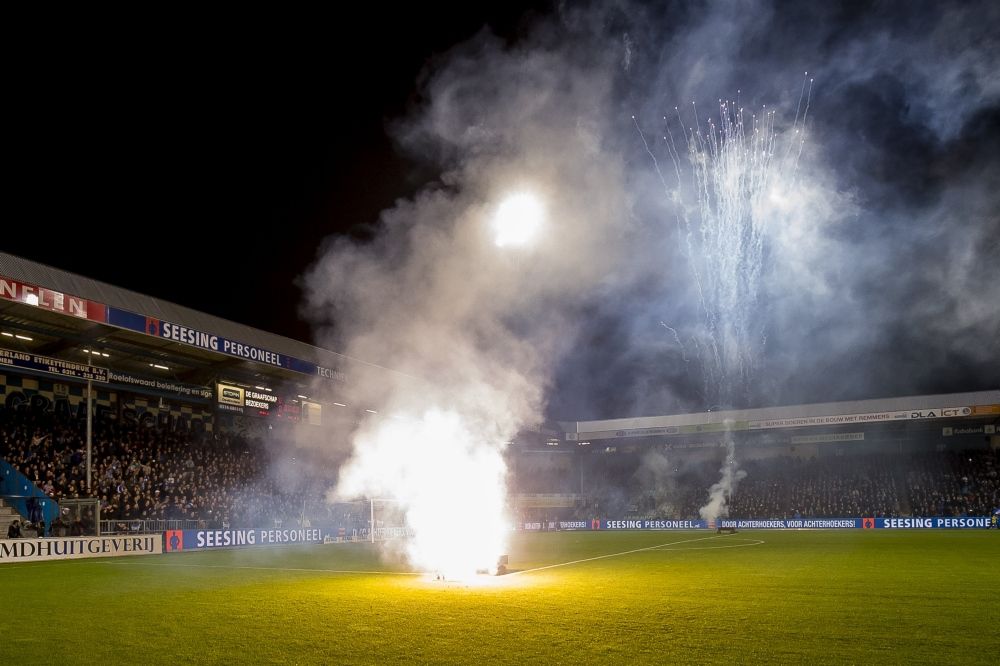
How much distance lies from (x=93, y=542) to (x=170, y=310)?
376 inches

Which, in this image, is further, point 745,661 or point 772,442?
point 772,442

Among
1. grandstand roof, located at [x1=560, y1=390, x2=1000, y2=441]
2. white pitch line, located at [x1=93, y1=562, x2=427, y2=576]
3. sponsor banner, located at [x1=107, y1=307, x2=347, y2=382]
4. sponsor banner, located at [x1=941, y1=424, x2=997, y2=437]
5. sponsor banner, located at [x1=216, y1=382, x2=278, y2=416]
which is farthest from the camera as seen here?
sponsor banner, located at [x1=941, y1=424, x2=997, y2=437]

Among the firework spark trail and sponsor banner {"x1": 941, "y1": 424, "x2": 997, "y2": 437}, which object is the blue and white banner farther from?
sponsor banner {"x1": 941, "y1": 424, "x2": 997, "y2": 437}

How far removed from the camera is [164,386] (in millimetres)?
33812

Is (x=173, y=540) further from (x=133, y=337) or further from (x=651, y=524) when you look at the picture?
(x=651, y=524)

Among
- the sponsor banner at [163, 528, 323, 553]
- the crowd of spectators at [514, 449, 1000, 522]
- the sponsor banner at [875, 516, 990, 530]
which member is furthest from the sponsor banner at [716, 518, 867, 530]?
the sponsor banner at [163, 528, 323, 553]

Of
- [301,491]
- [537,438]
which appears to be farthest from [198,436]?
[537,438]

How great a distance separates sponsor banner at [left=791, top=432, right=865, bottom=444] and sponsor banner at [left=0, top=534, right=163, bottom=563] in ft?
155

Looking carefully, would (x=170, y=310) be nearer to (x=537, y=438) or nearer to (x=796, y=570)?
(x=796, y=570)

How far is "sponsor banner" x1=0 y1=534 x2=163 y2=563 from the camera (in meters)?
21.8

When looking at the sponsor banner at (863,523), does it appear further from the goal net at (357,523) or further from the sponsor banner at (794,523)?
the goal net at (357,523)

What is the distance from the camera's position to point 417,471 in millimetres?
22953

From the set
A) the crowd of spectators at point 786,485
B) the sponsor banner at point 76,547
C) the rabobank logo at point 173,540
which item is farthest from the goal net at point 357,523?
the crowd of spectators at point 786,485

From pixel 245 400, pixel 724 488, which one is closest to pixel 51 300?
pixel 245 400
